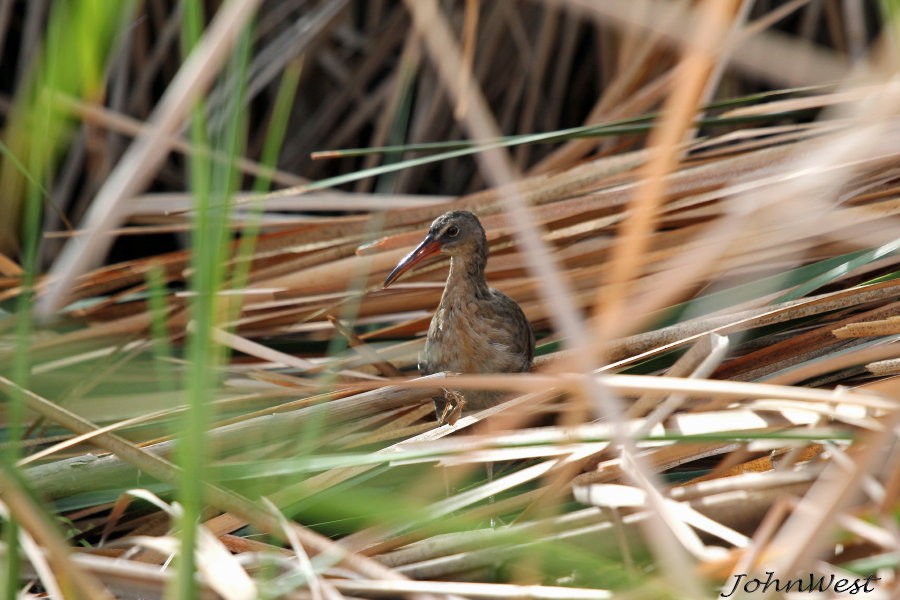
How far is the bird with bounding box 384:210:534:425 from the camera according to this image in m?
2.82

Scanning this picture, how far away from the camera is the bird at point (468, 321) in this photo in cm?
282

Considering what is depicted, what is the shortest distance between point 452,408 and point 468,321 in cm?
42

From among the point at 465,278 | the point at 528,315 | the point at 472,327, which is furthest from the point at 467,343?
the point at 528,315

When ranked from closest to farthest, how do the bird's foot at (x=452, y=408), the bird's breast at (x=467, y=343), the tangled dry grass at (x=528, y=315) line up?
the tangled dry grass at (x=528, y=315)
the bird's foot at (x=452, y=408)
the bird's breast at (x=467, y=343)

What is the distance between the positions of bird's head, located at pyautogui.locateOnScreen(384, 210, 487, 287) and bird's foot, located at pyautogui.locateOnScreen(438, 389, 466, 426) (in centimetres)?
49

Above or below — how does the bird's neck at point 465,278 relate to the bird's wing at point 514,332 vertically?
above

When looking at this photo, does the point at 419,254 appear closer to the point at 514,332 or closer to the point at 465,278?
the point at 465,278

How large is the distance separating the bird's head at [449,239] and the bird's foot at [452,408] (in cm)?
49

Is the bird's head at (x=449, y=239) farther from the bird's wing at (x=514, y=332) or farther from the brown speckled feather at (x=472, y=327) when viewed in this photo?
the bird's wing at (x=514, y=332)

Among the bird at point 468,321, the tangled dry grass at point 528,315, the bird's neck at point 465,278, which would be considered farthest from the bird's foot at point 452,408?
the bird's neck at point 465,278

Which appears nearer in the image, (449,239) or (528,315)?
(449,239)

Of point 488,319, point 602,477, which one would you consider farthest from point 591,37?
point 602,477

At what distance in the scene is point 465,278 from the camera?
2.88m

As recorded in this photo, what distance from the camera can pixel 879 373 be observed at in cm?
214
